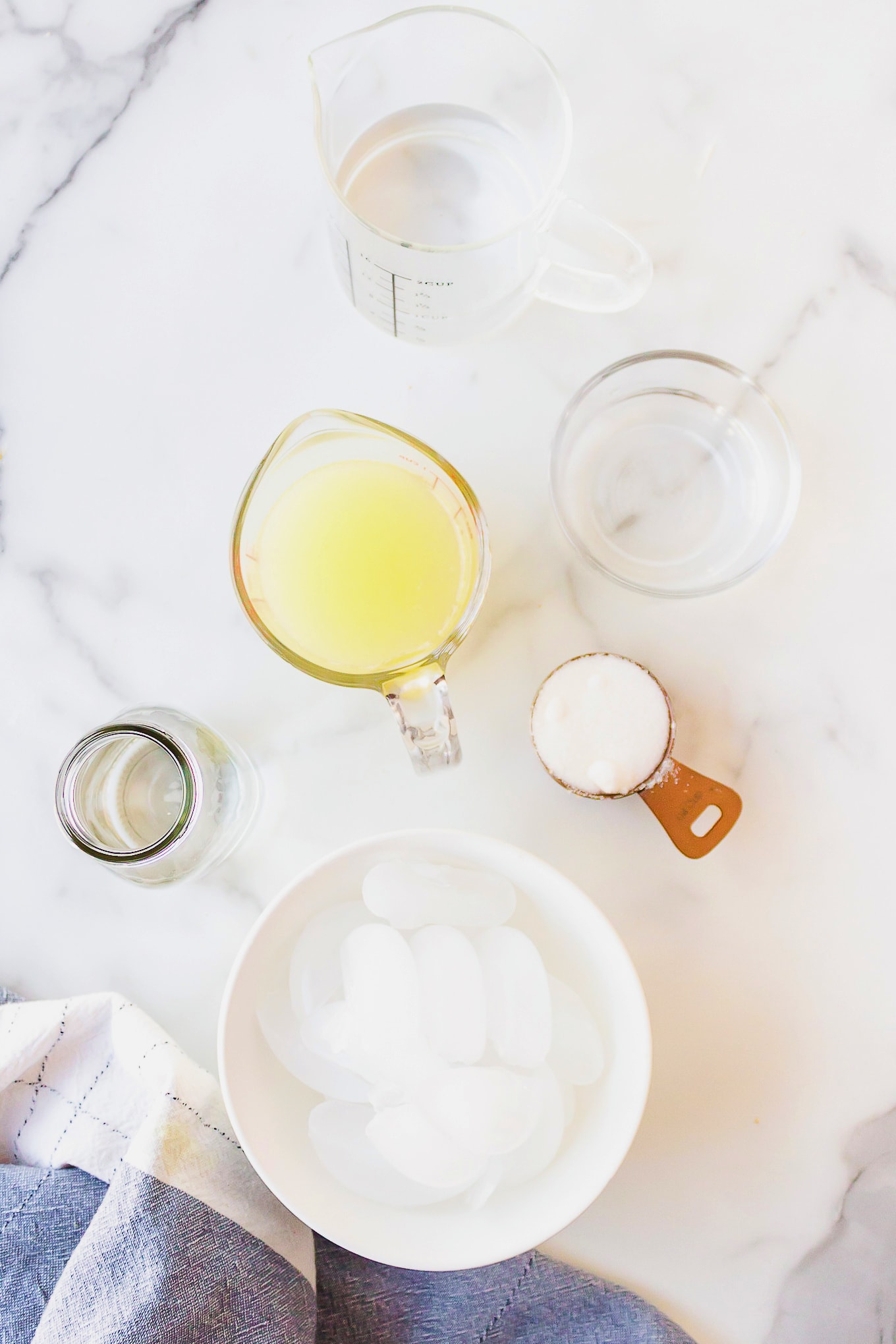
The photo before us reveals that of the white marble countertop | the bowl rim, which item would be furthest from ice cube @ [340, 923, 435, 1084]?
the bowl rim

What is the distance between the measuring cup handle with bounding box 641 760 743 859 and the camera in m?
0.79

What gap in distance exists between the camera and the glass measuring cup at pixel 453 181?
0.73 metres

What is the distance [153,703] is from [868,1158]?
0.73 m

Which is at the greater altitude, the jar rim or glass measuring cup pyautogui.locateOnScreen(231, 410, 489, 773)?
glass measuring cup pyautogui.locateOnScreen(231, 410, 489, 773)

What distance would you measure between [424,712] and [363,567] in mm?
117

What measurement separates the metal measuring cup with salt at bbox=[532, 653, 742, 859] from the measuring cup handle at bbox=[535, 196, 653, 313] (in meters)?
0.29

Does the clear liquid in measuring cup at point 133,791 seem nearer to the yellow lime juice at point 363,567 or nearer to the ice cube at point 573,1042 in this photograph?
the yellow lime juice at point 363,567

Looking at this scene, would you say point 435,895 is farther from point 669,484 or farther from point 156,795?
point 669,484

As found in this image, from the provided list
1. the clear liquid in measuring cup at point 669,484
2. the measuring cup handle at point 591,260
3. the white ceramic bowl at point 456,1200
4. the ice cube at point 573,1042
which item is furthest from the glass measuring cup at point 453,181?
the ice cube at point 573,1042

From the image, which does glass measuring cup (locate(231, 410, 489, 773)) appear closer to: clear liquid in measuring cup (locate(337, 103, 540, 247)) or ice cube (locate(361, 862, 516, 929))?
ice cube (locate(361, 862, 516, 929))

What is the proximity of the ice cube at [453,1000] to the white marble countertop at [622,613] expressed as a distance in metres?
0.13

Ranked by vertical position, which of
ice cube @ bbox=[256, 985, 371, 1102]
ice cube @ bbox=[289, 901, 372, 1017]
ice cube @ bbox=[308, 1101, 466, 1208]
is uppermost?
ice cube @ bbox=[289, 901, 372, 1017]

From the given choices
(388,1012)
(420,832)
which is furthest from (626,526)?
(388,1012)

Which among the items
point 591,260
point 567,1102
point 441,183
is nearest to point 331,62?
point 441,183
